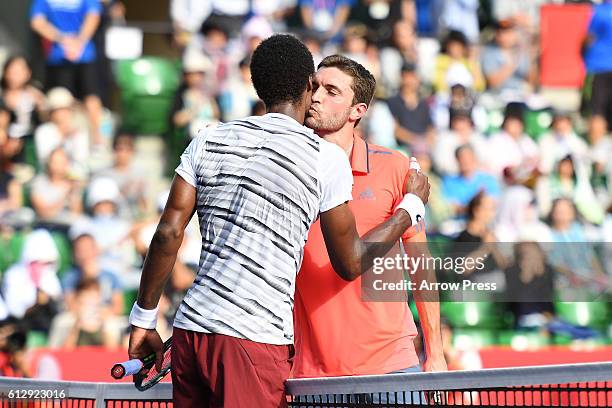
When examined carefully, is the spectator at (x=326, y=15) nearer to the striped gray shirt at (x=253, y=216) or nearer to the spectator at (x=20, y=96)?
the spectator at (x=20, y=96)

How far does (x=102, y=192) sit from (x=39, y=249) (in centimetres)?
77

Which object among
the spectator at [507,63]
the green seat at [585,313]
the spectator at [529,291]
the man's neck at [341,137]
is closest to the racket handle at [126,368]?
the man's neck at [341,137]

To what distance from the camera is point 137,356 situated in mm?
3057

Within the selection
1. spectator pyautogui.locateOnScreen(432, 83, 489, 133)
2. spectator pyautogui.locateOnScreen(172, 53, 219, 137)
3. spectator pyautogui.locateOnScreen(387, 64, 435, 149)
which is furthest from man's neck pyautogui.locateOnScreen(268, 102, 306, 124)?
spectator pyautogui.locateOnScreen(432, 83, 489, 133)

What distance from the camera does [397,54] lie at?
1047cm

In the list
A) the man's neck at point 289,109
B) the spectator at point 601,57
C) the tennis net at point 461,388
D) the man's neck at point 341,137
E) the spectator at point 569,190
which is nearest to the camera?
the tennis net at point 461,388

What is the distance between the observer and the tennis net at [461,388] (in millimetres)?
2756

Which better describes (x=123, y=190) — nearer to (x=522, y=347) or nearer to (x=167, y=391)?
(x=522, y=347)

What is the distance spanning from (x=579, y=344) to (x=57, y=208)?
4.45 metres

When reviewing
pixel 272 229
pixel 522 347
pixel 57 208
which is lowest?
pixel 522 347

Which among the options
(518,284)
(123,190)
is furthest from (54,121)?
(518,284)

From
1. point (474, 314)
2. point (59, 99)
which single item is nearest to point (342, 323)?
point (474, 314)

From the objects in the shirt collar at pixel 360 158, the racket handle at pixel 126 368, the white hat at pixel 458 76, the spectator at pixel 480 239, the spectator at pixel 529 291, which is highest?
the white hat at pixel 458 76

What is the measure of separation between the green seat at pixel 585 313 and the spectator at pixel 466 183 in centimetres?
117
